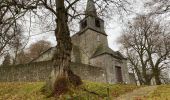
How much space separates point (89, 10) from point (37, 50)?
40.3 metres

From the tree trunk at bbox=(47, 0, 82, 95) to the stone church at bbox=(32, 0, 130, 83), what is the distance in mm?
20686

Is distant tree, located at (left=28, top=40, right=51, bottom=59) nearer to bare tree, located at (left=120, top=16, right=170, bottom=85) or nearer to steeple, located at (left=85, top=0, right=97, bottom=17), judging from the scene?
bare tree, located at (left=120, top=16, right=170, bottom=85)

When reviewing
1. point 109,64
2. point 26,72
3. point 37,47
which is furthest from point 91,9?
point 37,47

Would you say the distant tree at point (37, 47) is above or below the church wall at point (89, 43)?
above

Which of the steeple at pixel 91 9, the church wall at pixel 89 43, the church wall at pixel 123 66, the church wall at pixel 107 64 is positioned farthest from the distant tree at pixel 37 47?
the steeple at pixel 91 9

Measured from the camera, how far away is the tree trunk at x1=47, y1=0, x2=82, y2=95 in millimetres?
13289

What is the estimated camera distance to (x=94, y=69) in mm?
31922

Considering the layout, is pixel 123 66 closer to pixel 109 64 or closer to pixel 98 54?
pixel 109 64

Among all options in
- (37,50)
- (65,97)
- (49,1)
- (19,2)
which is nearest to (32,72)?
(49,1)

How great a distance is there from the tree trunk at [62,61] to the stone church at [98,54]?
20.7 m

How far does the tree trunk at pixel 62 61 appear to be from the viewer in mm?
13289

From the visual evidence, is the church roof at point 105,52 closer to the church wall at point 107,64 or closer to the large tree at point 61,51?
the church wall at point 107,64

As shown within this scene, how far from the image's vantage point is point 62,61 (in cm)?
1391

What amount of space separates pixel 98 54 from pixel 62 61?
25.8m
